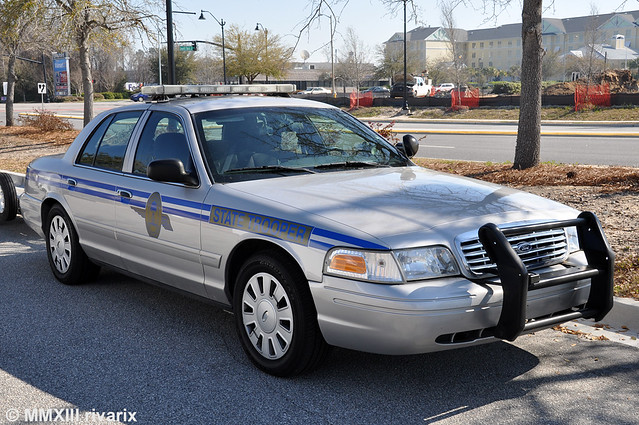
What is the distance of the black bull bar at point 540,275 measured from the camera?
3.72m

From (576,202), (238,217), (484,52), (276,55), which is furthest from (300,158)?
(484,52)

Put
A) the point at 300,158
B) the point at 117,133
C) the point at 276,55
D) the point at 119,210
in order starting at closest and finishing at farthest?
the point at 300,158
the point at 119,210
the point at 117,133
the point at 276,55

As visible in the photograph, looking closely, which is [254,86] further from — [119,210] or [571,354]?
[571,354]

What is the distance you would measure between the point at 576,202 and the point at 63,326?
589 cm

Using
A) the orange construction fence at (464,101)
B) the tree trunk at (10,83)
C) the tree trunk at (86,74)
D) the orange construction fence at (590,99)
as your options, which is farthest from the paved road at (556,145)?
the tree trunk at (10,83)

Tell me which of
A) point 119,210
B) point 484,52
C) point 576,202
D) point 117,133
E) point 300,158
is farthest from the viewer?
point 484,52

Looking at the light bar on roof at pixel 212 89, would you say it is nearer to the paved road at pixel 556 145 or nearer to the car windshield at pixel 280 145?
the car windshield at pixel 280 145

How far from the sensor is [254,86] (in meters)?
6.29

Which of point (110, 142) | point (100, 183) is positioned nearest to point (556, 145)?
point (110, 142)

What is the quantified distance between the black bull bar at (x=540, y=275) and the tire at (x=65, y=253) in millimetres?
3829

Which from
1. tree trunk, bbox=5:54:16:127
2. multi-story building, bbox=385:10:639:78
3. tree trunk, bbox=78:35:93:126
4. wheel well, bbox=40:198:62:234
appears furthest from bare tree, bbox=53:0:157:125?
multi-story building, bbox=385:10:639:78

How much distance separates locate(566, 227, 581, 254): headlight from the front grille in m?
0.05

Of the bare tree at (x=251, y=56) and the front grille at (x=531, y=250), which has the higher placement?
the bare tree at (x=251, y=56)

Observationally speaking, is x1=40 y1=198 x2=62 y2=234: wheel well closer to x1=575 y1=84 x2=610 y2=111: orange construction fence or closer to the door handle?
the door handle
